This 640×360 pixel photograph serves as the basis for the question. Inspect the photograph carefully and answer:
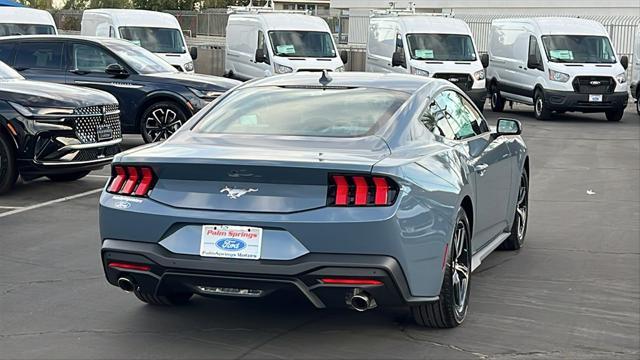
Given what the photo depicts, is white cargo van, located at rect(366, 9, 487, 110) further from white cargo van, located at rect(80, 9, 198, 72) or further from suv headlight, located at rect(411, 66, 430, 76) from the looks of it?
white cargo van, located at rect(80, 9, 198, 72)

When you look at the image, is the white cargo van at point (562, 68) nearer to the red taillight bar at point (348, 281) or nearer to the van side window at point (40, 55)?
the van side window at point (40, 55)

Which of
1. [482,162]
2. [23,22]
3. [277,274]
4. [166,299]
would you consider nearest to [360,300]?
[277,274]

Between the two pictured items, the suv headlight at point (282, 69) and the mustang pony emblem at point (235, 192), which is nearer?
the mustang pony emblem at point (235, 192)

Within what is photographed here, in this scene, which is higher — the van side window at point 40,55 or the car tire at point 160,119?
the van side window at point 40,55

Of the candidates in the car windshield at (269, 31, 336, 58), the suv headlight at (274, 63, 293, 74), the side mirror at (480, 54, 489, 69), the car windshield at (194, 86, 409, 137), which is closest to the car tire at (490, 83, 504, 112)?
the side mirror at (480, 54, 489, 69)

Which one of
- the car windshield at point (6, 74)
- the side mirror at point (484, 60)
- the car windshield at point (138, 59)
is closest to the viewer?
the car windshield at point (6, 74)

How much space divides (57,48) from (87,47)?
17.3 inches

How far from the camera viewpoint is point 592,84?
24531 mm

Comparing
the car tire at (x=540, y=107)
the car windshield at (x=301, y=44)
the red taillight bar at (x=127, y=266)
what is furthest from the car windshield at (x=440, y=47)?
the red taillight bar at (x=127, y=266)

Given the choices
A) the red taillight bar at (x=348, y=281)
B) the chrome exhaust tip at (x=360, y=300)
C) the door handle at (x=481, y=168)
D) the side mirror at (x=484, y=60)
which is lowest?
the side mirror at (x=484, y=60)

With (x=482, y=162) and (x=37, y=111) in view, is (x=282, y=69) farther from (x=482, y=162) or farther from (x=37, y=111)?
(x=482, y=162)

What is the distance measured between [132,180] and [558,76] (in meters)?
19.9

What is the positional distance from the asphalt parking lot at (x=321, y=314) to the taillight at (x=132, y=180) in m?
0.85

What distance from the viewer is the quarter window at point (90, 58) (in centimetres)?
1638
